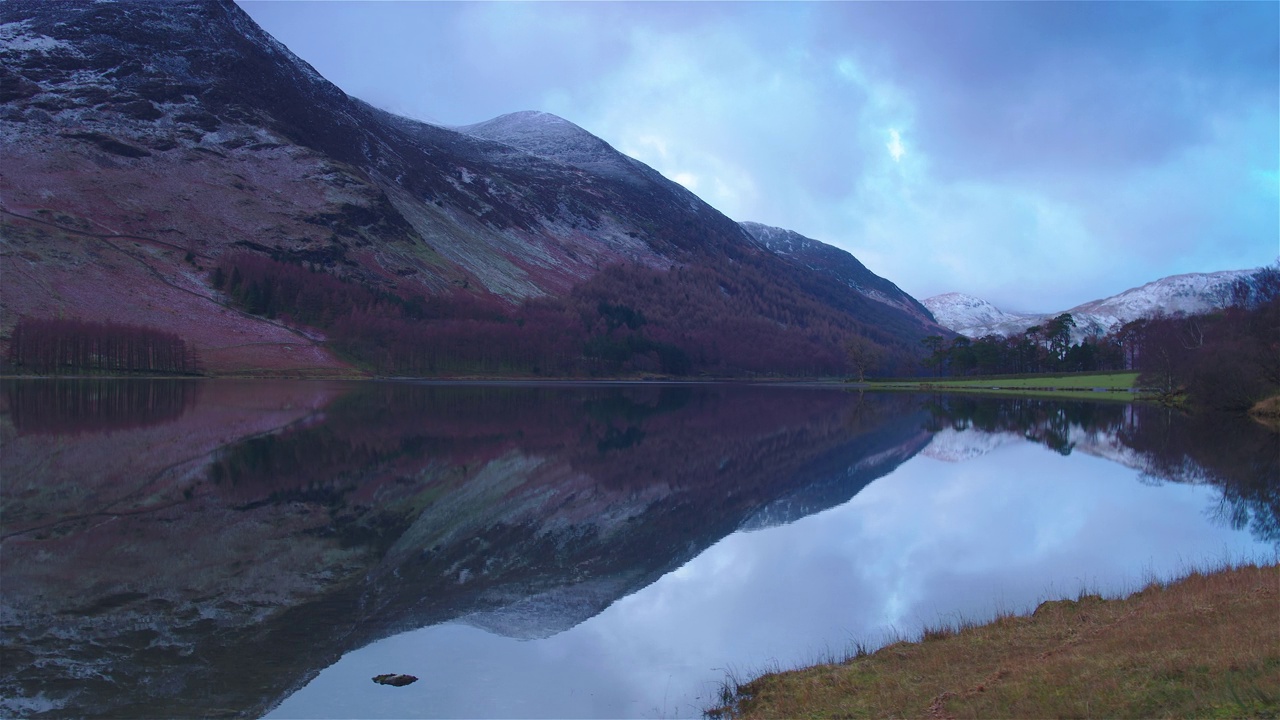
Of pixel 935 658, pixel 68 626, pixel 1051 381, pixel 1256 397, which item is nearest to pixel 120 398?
pixel 68 626

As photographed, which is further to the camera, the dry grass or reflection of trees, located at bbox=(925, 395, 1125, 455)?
the dry grass

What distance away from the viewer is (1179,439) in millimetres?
43906

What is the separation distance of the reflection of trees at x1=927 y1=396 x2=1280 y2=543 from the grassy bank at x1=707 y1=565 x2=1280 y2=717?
37.5ft

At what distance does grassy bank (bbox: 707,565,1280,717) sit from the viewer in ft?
24.5

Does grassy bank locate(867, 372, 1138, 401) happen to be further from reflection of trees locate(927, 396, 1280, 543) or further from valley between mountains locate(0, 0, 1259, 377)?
reflection of trees locate(927, 396, 1280, 543)

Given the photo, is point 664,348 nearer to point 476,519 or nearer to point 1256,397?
point 1256,397

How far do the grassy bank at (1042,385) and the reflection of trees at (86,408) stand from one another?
93.3 metres

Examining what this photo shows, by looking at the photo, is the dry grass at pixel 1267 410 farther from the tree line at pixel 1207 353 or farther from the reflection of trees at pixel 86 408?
the reflection of trees at pixel 86 408

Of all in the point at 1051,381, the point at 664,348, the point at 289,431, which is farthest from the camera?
the point at 664,348

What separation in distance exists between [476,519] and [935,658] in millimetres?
14320

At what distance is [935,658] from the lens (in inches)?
421

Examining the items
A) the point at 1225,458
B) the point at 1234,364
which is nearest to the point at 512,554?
the point at 1225,458

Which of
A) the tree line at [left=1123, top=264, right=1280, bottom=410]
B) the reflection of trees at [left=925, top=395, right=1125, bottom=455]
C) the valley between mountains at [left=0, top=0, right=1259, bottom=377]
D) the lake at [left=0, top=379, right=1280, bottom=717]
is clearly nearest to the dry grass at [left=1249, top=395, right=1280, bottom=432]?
Answer: the tree line at [left=1123, top=264, right=1280, bottom=410]

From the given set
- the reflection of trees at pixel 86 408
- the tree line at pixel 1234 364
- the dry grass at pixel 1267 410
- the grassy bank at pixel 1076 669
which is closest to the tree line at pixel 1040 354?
the tree line at pixel 1234 364
